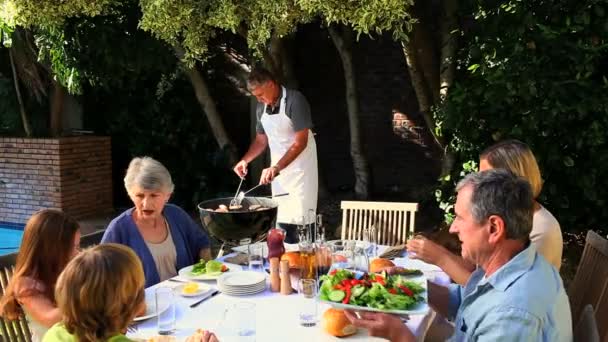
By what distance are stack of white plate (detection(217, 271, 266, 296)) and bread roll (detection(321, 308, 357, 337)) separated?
1.70ft

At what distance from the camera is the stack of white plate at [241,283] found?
2.44 m

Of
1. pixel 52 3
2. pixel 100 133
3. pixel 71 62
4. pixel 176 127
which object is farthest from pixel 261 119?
pixel 100 133

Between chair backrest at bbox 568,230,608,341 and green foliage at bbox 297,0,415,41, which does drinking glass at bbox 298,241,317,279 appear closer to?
chair backrest at bbox 568,230,608,341

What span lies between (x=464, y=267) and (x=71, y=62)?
5.17 meters

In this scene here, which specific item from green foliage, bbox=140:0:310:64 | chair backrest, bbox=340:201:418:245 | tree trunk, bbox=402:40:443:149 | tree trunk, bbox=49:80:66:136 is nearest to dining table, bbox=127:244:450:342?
chair backrest, bbox=340:201:418:245

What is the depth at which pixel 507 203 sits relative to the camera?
5.63ft

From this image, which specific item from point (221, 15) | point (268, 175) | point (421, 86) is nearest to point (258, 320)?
point (268, 175)

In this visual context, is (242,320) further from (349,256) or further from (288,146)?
(288,146)

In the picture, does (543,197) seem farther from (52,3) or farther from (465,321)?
(52,3)

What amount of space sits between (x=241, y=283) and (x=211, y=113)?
4.74 m

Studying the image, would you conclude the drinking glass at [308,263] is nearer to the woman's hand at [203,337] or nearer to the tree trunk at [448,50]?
the woman's hand at [203,337]

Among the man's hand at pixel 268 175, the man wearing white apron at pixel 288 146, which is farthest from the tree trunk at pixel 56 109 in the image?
the man's hand at pixel 268 175

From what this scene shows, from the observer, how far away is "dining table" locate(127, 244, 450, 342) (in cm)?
199

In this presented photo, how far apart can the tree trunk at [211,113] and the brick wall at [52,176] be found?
4.98 feet
